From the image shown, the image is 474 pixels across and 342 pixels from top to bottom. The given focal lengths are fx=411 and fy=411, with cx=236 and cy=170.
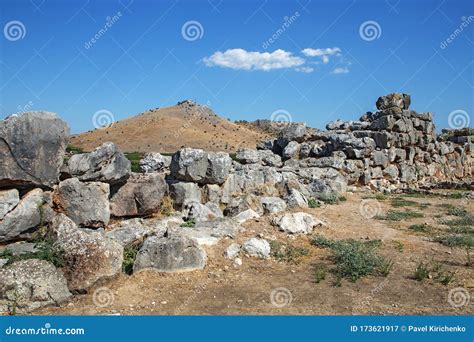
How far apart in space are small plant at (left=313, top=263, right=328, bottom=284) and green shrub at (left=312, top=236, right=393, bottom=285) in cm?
18

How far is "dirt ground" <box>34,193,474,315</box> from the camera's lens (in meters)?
5.44

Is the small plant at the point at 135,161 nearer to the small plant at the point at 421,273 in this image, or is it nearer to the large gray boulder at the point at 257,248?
the large gray boulder at the point at 257,248

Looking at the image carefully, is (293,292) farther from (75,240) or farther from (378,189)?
(378,189)

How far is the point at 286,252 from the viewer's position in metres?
7.55

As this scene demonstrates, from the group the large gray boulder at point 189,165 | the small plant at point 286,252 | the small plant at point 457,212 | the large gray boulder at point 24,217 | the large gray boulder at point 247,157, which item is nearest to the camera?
the large gray boulder at point 24,217

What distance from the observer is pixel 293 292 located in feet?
19.6

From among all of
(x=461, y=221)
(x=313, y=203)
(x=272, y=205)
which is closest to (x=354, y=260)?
(x=272, y=205)

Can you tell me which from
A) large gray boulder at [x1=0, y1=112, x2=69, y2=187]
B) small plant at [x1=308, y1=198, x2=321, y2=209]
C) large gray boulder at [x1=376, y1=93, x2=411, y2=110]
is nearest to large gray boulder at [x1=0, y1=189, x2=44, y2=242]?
large gray boulder at [x1=0, y1=112, x2=69, y2=187]

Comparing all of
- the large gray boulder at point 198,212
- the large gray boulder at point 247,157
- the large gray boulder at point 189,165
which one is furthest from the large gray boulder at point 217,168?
the large gray boulder at point 247,157

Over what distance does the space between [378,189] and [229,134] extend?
2452cm

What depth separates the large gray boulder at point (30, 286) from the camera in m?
5.33

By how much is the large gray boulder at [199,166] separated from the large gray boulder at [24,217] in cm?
338

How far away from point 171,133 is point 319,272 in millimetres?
32325

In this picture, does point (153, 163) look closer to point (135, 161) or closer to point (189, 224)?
point (189, 224)
